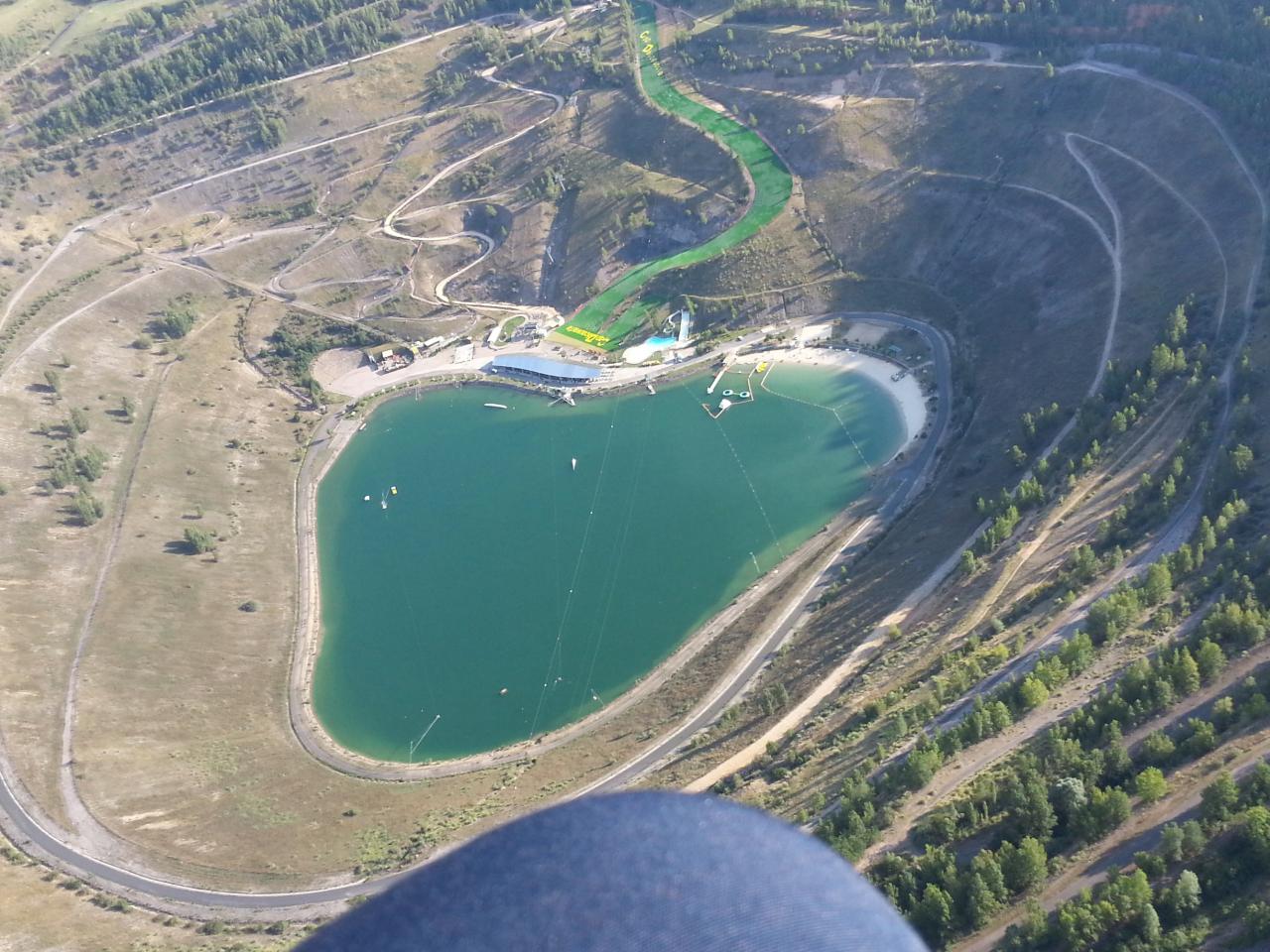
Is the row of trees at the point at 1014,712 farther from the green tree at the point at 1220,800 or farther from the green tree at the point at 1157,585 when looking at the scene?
the green tree at the point at 1220,800

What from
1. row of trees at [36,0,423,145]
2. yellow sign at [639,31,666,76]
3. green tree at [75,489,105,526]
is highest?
row of trees at [36,0,423,145]

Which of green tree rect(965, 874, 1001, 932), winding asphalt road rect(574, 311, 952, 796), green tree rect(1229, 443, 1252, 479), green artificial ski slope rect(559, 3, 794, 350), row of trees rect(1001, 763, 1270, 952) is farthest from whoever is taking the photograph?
green artificial ski slope rect(559, 3, 794, 350)

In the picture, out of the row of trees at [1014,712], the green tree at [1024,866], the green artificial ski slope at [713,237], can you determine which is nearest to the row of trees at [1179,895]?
the green tree at [1024,866]

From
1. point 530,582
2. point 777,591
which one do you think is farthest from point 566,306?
point 777,591

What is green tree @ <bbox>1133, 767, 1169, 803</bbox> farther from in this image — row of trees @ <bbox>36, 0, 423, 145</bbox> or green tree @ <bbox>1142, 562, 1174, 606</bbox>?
row of trees @ <bbox>36, 0, 423, 145</bbox>

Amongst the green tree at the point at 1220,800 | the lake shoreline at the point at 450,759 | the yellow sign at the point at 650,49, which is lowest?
the lake shoreline at the point at 450,759

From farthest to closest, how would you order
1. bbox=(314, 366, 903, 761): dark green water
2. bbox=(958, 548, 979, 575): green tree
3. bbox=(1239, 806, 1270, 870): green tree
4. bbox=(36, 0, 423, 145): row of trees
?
bbox=(36, 0, 423, 145): row of trees
bbox=(314, 366, 903, 761): dark green water
bbox=(958, 548, 979, 575): green tree
bbox=(1239, 806, 1270, 870): green tree

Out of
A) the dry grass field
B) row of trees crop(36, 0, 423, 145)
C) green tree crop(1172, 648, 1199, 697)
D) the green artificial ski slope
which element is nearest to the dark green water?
the dry grass field

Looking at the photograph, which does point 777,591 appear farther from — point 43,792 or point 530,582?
point 43,792
